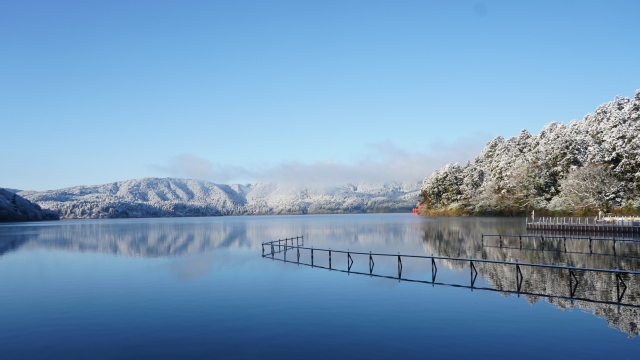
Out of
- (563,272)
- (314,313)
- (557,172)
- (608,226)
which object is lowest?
(314,313)

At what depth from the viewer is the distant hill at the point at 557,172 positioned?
226ft

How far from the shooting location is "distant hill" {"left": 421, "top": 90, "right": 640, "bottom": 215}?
69.0 m

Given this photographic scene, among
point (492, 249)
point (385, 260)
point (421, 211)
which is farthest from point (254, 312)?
point (421, 211)

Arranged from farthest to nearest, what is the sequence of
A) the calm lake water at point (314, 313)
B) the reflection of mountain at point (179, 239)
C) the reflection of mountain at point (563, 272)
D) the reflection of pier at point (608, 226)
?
the reflection of mountain at point (179, 239)
the reflection of pier at point (608, 226)
the reflection of mountain at point (563, 272)
the calm lake water at point (314, 313)

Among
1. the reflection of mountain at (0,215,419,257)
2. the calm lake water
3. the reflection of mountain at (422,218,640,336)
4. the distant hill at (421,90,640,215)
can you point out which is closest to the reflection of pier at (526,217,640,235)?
the reflection of mountain at (422,218,640,336)

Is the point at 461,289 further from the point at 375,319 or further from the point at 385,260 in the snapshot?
the point at 385,260

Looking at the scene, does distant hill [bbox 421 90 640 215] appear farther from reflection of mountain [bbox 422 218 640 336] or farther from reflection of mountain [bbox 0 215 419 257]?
reflection of mountain [bbox 0 215 419 257]

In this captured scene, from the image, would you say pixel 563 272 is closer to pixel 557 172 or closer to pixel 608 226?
pixel 608 226

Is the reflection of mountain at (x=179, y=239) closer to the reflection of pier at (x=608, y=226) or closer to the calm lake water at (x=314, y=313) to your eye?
the reflection of pier at (x=608, y=226)

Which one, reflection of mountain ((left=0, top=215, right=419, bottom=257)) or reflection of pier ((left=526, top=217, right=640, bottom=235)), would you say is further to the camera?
reflection of mountain ((left=0, top=215, right=419, bottom=257))

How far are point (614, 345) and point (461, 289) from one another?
11554mm

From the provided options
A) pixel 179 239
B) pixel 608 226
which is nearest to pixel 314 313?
pixel 608 226

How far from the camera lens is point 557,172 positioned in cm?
9294

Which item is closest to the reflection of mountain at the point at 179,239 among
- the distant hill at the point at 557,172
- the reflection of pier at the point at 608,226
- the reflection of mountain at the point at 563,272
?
the reflection of mountain at the point at 563,272
